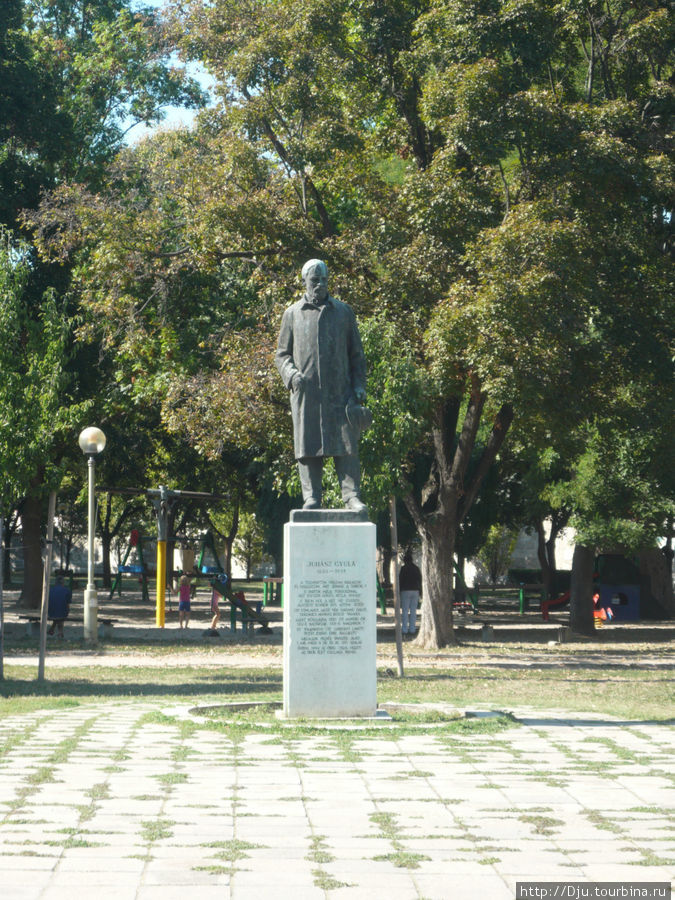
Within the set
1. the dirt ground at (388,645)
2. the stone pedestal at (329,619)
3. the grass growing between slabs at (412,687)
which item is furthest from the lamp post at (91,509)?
the stone pedestal at (329,619)

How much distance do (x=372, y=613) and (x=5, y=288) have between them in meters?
11.0

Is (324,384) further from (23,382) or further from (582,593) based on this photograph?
(582,593)

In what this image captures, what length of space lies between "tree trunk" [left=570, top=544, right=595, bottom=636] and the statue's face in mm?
18634

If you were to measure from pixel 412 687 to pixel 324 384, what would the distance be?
5566 mm

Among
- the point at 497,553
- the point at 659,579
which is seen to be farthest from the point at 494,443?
the point at 497,553

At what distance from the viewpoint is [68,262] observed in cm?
2741

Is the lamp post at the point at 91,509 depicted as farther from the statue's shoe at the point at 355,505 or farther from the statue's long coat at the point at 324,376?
the statue's shoe at the point at 355,505

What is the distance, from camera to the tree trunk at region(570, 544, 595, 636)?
28.8m

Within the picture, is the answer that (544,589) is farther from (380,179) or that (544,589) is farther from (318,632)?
(318,632)

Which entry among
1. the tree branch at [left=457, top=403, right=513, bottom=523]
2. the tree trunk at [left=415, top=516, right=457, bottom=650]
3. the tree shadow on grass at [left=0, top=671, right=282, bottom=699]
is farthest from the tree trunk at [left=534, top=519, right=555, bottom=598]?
the tree shadow on grass at [left=0, top=671, right=282, bottom=699]

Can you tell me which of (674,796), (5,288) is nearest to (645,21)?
(5,288)

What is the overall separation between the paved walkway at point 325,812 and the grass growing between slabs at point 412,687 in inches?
111

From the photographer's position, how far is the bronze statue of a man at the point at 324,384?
37.3 feet

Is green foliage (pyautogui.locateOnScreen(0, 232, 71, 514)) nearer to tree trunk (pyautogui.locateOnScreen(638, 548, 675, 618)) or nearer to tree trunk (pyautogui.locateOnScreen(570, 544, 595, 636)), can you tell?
tree trunk (pyautogui.locateOnScreen(570, 544, 595, 636))
